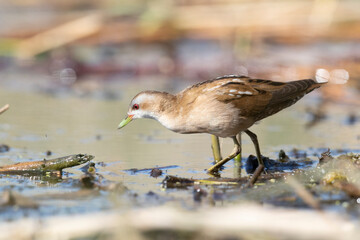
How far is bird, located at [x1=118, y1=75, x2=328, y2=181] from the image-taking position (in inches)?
230

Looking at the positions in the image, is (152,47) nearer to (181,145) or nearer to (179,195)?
(181,145)

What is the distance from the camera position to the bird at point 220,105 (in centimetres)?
585

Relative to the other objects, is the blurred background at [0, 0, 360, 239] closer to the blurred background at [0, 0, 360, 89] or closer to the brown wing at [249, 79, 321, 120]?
the blurred background at [0, 0, 360, 89]

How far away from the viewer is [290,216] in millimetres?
3643

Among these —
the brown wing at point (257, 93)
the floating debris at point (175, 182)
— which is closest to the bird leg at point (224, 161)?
the brown wing at point (257, 93)

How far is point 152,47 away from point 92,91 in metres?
2.95

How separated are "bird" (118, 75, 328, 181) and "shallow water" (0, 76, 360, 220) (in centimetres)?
41

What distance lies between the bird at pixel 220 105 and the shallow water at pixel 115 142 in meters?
0.41

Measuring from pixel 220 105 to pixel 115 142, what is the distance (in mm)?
1896

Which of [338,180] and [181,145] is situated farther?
[181,145]

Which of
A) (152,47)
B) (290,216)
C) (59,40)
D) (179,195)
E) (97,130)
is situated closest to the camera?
(290,216)

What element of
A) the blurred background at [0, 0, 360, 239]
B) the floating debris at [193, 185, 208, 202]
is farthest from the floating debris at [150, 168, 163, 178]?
the floating debris at [193, 185, 208, 202]

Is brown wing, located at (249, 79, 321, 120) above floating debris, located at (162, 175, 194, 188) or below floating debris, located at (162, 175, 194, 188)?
above

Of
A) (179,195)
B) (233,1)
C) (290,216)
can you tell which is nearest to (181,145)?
(179,195)
